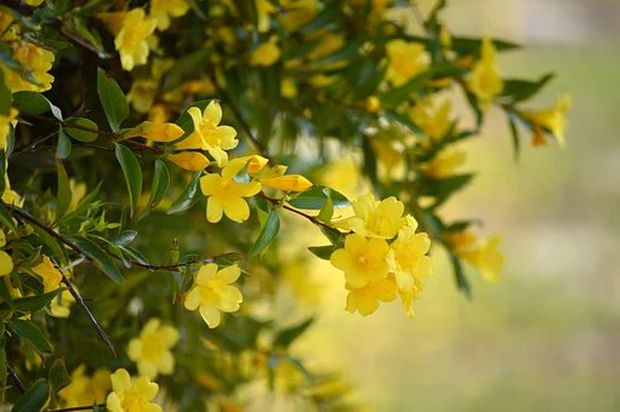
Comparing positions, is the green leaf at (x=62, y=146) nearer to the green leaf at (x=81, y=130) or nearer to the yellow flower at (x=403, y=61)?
the green leaf at (x=81, y=130)

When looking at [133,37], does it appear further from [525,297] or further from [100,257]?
[525,297]

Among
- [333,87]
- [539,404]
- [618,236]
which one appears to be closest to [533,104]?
[618,236]

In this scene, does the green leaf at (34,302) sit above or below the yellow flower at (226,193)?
below

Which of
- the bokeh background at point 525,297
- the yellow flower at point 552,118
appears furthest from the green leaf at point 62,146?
the bokeh background at point 525,297

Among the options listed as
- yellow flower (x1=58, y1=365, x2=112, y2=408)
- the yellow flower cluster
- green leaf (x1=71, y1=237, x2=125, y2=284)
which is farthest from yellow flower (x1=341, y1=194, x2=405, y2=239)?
yellow flower (x1=58, y1=365, x2=112, y2=408)

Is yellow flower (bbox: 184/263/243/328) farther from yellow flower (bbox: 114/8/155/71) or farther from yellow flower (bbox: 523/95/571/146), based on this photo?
yellow flower (bbox: 523/95/571/146)

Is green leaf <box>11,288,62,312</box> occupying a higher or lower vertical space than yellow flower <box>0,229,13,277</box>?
lower
